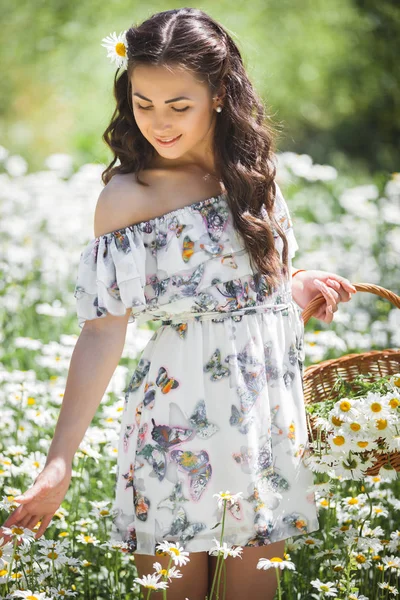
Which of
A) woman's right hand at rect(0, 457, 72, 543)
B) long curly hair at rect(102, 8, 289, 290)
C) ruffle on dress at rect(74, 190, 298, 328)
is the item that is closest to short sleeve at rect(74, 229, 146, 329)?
ruffle on dress at rect(74, 190, 298, 328)

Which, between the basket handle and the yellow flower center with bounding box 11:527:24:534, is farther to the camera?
the basket handle

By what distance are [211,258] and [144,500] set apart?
1.64 ft

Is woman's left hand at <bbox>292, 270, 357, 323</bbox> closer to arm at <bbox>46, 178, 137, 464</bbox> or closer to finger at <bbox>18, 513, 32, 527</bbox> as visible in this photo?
arm at <bbox>46, 178, 137, 464</bbox>

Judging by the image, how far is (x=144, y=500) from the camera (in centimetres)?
173

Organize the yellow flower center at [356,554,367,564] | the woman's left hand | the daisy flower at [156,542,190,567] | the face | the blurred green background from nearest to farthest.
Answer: the daisy flower at [156,542,190,567] → the face → the yellow flower center at [356,554,367,564] → the woman's left hand → the blurred green background

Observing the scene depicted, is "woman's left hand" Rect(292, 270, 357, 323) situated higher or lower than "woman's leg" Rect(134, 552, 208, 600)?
higher

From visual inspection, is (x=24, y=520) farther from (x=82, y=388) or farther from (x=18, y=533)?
(x=82, y=388)

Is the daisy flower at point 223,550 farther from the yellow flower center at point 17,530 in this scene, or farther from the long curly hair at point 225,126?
the long curly hair at point 225,126

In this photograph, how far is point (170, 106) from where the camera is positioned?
1663 mm

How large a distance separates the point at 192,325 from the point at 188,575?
1.64ft

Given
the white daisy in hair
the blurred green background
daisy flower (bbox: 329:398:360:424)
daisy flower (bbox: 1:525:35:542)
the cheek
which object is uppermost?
the blurred green background

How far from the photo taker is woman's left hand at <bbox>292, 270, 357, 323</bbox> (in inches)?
77.1

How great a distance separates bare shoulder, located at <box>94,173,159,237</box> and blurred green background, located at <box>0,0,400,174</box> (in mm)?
4384

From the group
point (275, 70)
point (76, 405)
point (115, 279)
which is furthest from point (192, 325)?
point (275, 70)
